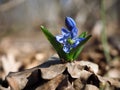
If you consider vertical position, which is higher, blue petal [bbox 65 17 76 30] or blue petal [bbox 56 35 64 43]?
blue petal [bbox 65 17 76 30]

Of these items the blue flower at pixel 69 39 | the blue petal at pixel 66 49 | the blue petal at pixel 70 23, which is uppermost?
the blue petal at pixel 70 23

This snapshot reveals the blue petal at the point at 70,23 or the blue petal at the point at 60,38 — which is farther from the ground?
the blue petal at the point at 70,23

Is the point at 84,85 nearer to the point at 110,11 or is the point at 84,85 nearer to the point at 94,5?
the point at 94,5

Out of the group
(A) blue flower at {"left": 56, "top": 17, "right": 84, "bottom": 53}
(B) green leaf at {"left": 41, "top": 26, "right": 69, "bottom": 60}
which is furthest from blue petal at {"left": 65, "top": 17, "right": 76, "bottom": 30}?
(B) green leaf at {"left": 41, "top": 26, "right": 69, "bottom": 60}

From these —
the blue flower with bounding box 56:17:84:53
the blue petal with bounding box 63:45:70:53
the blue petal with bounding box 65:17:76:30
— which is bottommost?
the blue petal with bounding box 63:45:70:53

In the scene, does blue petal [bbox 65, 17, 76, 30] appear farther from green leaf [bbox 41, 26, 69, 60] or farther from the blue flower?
green leaf [bbox 41, 26, 69, 60]

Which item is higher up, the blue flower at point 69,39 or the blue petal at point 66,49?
the blue flower at point 69,39

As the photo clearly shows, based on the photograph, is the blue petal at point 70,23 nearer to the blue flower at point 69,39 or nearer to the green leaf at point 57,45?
the blue flower at point 69,39

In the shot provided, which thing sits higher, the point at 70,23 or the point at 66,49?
the point at 70,23

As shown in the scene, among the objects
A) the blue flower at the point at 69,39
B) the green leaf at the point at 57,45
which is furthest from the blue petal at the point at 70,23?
the green leaf at the point at 57,45

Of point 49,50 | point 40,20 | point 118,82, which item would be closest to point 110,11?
point 40,20

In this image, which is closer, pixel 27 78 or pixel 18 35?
pixel 27 78
